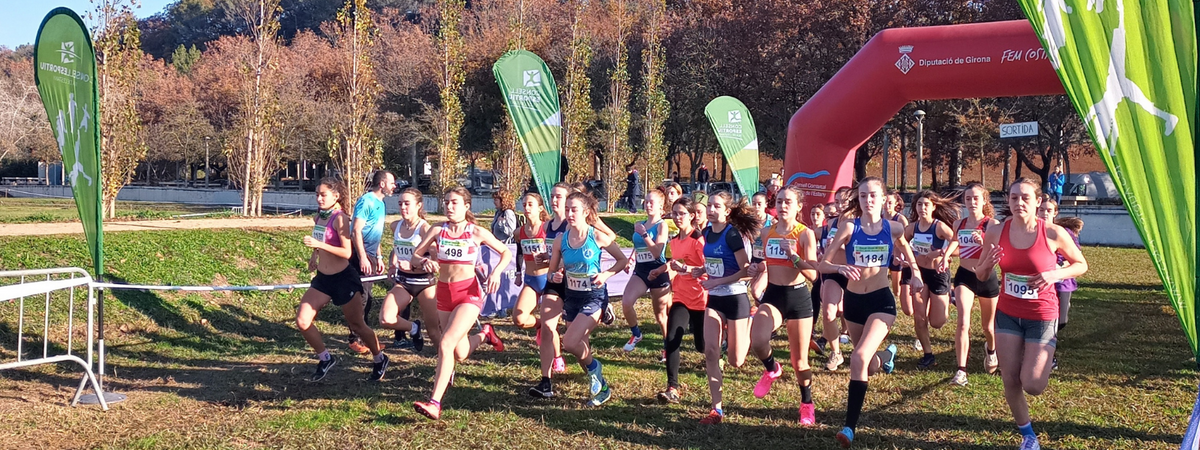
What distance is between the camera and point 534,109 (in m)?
10.0

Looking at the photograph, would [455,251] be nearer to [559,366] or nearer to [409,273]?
[409,273]

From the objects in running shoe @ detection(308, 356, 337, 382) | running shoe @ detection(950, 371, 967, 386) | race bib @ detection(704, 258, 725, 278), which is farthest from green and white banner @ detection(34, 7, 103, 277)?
running shoe @ detection(950, 371, 967, 386)

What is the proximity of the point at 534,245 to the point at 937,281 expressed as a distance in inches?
145

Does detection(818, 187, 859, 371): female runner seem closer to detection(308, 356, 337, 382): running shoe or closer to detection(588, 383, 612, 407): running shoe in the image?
detection(588, 383, 612, 407): running shoe

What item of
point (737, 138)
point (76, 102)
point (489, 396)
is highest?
point (737, 138)

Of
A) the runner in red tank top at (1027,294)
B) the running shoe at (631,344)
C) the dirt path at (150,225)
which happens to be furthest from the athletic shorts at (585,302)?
the dirt path at (150,225)

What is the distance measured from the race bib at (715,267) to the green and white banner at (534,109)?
4036 mm

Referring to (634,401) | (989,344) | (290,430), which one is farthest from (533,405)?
(989,344)

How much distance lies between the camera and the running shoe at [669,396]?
21.7 ft

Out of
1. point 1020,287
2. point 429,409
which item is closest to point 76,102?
point 429,409

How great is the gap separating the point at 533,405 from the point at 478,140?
30705 millimetres

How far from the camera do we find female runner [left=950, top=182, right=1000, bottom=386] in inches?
288

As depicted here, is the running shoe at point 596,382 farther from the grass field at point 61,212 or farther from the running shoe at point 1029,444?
the grass field at point 61,212

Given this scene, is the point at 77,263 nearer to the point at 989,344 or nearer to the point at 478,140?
the point at 989,344
